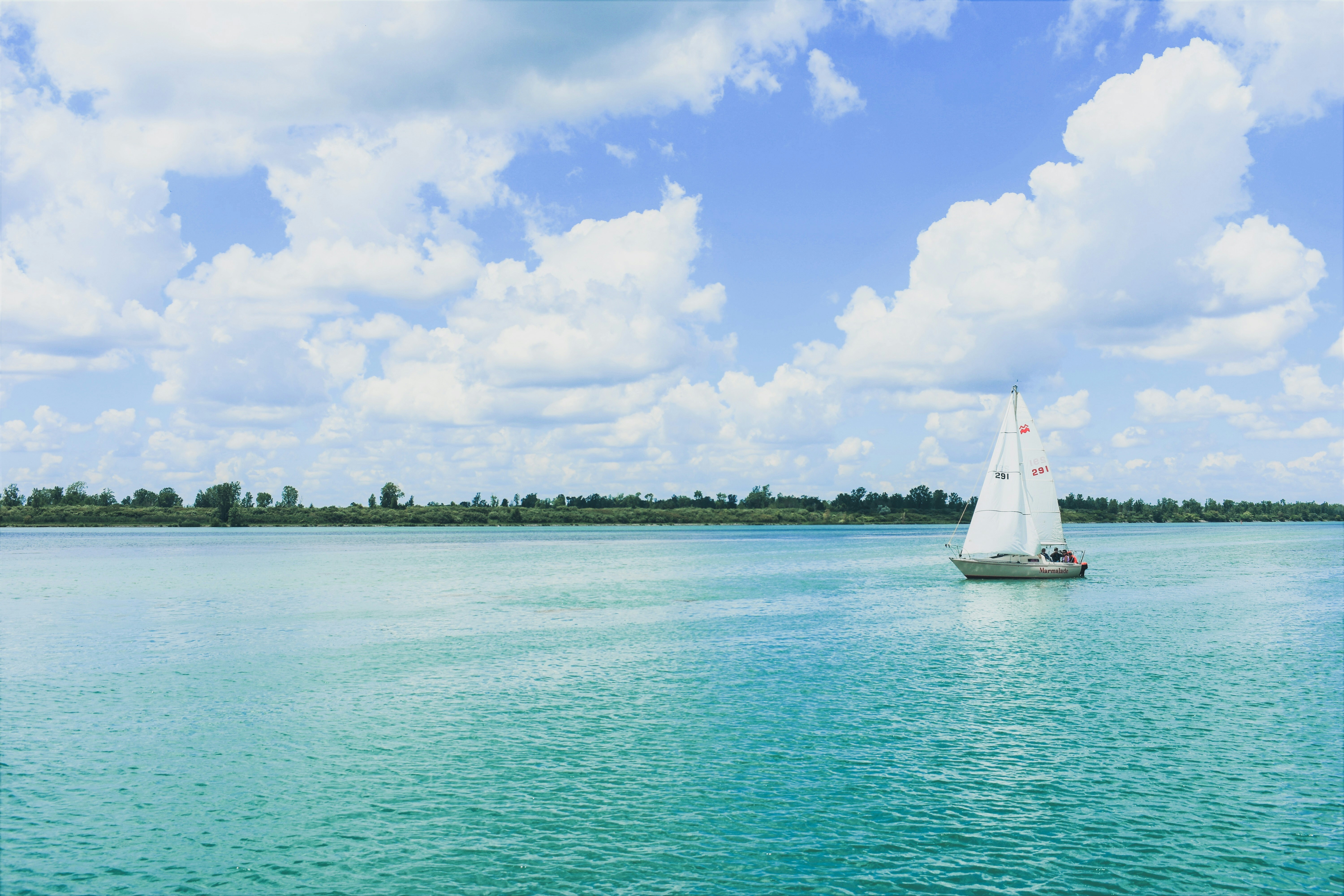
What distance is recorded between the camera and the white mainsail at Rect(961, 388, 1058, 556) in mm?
78750

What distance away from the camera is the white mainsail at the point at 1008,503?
78750mm

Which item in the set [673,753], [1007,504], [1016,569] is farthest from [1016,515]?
[673,753]

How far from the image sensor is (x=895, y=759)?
2678 cm

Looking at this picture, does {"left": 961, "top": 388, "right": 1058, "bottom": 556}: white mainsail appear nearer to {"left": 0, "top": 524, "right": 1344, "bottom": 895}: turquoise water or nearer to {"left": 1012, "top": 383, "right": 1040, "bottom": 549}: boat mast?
{"left": 1012, "top": 383, "right": 1040, "bottom": 549}: boat mast

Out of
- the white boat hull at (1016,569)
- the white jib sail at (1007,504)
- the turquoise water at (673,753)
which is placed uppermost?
the white jib sail at (1007,504)

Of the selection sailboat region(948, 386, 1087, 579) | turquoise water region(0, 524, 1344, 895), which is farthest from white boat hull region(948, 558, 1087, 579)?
turquoise water region(0, 524, 1344, 895)

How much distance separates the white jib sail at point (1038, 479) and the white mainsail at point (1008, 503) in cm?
22

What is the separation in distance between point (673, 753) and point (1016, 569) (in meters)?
62.5

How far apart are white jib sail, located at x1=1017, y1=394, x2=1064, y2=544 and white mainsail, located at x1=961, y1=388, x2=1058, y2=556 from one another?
218mm

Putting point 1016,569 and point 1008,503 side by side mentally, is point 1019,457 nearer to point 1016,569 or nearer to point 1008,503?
point 1008,503

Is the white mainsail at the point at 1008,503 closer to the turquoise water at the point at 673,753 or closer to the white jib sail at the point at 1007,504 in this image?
the white jib sail at the point at 1007,504

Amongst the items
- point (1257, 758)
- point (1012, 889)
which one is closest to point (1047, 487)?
point (1257, 758)

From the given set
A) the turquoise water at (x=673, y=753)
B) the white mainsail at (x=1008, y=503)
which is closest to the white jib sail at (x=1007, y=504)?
the white mainsail at (x=1008, y=503)

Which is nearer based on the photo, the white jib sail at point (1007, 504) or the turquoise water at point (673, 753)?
the turquoise water at point (673, 753)
